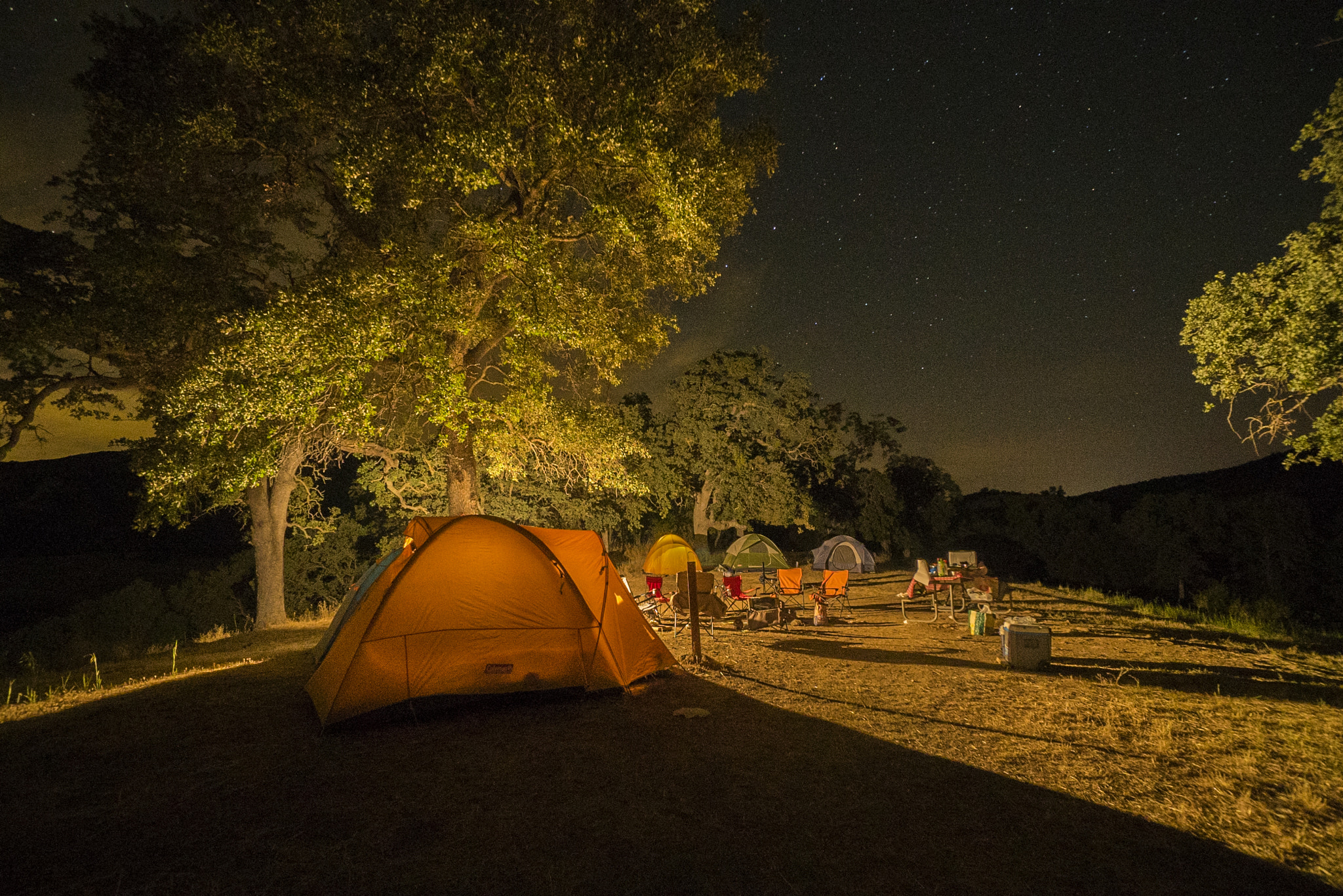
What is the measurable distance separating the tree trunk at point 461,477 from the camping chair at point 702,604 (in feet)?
13.6

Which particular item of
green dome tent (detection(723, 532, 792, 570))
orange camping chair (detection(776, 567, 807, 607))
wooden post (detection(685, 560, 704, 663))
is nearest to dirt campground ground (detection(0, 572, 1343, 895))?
wooden post (detection(685, 560, 704, 663))

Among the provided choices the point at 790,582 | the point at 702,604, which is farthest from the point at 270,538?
the point at 790,582

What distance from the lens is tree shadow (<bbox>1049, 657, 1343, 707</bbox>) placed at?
6594mm

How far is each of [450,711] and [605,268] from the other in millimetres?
7895

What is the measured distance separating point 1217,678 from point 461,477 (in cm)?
1133

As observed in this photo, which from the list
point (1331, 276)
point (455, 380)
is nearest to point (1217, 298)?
point (1331, 276)

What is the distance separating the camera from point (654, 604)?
10.6m

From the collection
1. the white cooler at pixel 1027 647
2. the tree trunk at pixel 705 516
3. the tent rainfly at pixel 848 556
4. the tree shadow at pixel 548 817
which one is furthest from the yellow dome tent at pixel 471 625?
the tree trunk at pixel 705 516

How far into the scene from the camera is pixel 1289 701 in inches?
246

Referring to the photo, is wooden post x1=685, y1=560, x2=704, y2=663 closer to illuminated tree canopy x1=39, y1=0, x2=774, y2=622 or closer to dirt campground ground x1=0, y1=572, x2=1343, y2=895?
dirt campground ground x1=0, y1=572, x2=1343, y2=895

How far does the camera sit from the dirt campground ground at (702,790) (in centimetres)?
327

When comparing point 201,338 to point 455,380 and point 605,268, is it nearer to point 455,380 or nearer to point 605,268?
point 455,380

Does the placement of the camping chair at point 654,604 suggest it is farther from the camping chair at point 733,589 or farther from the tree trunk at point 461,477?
the tree trunk at point 461,477

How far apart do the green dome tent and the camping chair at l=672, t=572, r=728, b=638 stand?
941 cm
